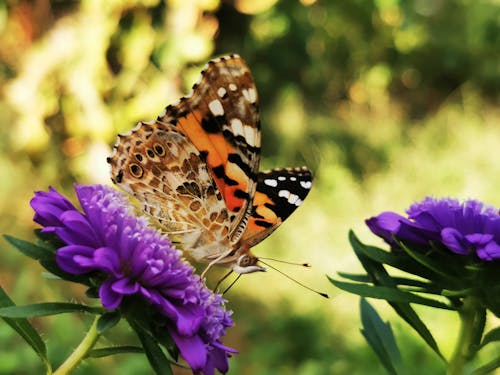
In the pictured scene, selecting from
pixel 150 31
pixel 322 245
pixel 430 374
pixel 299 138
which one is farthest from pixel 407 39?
pixel 430 374

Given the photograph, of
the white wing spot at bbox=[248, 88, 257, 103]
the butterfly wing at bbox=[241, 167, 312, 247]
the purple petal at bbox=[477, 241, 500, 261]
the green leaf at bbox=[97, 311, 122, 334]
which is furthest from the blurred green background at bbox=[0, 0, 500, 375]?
the purple petal at bbox=[477, 241, 500, 261]

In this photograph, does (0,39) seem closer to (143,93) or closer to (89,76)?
(89,76)

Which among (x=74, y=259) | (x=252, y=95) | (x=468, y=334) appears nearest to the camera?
(x=74, y=259)

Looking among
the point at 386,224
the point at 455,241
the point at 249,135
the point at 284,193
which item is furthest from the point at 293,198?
the point at 455,241

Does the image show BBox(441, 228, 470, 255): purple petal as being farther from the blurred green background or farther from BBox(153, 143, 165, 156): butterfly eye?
the blurred green background

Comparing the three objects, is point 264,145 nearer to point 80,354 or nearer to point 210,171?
point 210,171

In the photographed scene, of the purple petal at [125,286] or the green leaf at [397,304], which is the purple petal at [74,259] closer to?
the purple petal at [125,286]

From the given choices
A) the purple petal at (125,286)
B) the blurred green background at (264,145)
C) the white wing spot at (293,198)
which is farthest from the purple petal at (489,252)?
the blurred green background at (264,145)
